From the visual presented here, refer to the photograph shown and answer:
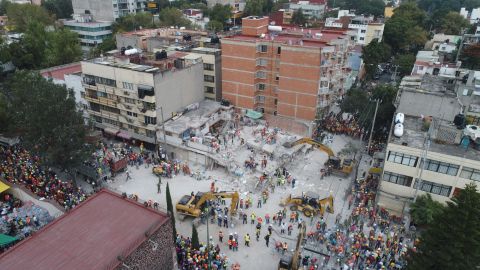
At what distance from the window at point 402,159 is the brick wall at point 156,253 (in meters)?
20.5

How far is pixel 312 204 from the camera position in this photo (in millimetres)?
32219

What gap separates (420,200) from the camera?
97.0 feet

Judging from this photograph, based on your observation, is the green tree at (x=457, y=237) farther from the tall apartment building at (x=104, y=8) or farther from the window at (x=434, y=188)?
the tall apartment building at (x=104, y=8)

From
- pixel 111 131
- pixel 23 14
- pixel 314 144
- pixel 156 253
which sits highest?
pixel 23 14

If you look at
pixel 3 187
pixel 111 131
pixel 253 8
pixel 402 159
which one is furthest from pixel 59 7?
pixel 402 159

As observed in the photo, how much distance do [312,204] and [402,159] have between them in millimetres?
8976

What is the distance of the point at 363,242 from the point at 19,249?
2394 centimetres

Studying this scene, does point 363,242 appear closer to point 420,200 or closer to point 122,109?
point 420,200

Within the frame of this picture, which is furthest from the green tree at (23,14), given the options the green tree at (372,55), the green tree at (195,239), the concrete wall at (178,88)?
the green tree at (195,239)

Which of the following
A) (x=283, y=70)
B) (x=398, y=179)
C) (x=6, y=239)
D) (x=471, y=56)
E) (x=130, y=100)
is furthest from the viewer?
(x=471, y=56)

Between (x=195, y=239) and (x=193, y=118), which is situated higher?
(x=193, y=118)

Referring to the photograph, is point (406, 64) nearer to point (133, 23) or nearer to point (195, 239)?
point (195, 239)

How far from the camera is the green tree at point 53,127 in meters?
31.3

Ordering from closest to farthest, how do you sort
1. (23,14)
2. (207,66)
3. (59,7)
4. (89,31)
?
1. (207,66)
2. (89,31)
3. (23,14)
4. (59,7)
